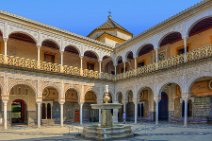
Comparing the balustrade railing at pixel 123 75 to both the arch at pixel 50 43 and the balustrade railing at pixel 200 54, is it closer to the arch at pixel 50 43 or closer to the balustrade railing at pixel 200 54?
the balustrade railing at pixel 200 54

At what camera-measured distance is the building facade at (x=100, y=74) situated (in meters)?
13.4

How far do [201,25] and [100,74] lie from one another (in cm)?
843

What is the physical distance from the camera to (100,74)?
18.9m

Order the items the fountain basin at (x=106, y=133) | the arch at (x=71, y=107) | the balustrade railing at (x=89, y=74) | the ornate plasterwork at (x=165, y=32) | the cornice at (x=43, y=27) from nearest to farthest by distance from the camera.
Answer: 1. the fountain basin at (x=106, y=133)
2. the ornate plasterwork at (x=165, y=32)
3. the cornice at (x=43, y=27)
4. the balustrade railing at (x=89, y=74)
5. the arch at (x=71, y=107)

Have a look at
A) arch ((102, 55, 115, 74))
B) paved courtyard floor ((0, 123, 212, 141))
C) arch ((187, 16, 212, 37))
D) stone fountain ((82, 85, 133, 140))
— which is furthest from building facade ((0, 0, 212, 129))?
stone fountain ((82, 85, 133, 140))

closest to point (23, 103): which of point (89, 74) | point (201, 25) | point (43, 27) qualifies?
point (89, 74)

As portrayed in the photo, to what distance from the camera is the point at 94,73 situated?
18.6 metres

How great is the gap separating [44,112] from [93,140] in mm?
9973

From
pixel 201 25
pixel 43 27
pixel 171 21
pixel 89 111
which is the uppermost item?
pixel 171 21

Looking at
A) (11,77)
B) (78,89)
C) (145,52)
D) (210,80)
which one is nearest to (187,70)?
(210,80)

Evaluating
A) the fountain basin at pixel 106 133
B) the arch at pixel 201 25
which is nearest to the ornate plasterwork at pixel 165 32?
the arch at pixel 201 25

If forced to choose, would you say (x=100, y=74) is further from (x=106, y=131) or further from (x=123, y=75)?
(x=106, y=131)

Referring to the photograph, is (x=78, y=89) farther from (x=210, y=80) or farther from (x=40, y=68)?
(x=210, y=80)

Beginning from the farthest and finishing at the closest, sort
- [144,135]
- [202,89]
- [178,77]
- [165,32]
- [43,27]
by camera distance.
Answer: [43,27]
[165,32]
[202,89]
[178,77]
[144,135]
